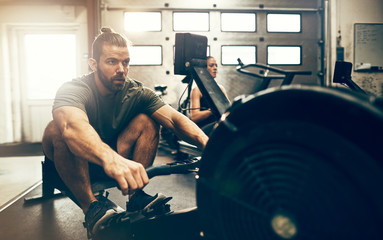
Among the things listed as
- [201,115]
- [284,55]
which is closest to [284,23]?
[284,55]

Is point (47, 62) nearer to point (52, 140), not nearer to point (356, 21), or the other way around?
point (52, 140)

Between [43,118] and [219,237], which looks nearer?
[219,237]

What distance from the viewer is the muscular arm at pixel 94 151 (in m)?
0.88

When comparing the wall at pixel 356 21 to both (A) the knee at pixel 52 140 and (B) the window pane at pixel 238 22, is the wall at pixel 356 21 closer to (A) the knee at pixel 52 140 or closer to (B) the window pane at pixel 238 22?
(B) the window pane at pixel 238 22

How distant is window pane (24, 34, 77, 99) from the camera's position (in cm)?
468

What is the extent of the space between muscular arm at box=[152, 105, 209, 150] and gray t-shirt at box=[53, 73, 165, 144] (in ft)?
0.16

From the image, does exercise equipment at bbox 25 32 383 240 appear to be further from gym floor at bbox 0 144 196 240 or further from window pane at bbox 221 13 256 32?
window pane at bbox 221 13 256 32

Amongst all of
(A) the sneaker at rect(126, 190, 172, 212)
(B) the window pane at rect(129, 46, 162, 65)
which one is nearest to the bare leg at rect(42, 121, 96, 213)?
(A) the sneaker at rect(126, 190, 172, 212)

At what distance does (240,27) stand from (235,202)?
13.0 feet

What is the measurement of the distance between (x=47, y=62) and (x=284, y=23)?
12.7 feet

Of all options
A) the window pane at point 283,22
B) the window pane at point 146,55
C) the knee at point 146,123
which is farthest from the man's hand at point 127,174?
the window pane at point 283,22

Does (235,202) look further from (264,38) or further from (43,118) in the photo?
(43,118)

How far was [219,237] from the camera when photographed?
0.75m

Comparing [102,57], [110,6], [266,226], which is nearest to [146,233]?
[266,226]
